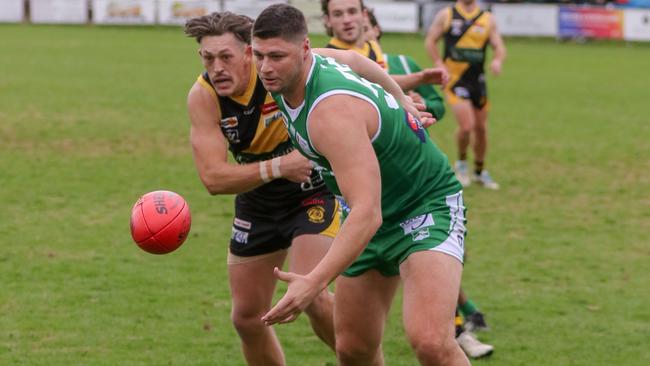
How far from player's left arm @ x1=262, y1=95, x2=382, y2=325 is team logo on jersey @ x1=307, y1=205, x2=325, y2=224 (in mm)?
1603

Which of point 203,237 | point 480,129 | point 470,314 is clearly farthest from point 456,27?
point 470,314

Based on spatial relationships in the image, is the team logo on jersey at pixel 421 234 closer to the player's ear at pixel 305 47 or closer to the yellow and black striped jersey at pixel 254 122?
the player's ear at pixel 305 47

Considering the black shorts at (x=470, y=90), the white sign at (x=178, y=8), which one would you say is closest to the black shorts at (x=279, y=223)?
the black shorts at (x=470, y=90)

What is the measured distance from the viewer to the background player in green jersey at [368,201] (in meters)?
4.83

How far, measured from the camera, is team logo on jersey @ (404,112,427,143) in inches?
219

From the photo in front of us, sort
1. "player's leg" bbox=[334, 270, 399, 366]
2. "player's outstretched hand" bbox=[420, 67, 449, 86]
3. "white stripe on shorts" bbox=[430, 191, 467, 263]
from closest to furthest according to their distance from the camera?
"white stripe on shorts" bbox=[430, 191, 467, 263]
"player's leg" bbox=[334, 270, 399, 366]
"player's outstretched hand" bbox=[420, 67, 449, 86]

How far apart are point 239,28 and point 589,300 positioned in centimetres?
408

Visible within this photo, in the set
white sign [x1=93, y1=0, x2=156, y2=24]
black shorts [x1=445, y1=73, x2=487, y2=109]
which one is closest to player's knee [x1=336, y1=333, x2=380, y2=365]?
black shorts [x1=445, y1=73, x2=487, y2=109]

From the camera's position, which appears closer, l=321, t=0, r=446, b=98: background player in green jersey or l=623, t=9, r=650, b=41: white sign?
l=321, t=0, r=446, b=98: background player in green jersey

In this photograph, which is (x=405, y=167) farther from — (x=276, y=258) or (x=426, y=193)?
(x=276, y=258)

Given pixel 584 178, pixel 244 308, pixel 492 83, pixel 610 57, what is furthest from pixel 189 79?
pixel 244 308

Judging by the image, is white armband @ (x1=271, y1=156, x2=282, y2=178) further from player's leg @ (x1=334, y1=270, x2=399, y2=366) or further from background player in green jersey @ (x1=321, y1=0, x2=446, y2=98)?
background player in green jersey @ (x1=321, y1=0, x2=446, y2=98)

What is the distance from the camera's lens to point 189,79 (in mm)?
24312

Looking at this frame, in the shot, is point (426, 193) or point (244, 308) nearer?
point (426, 193)
